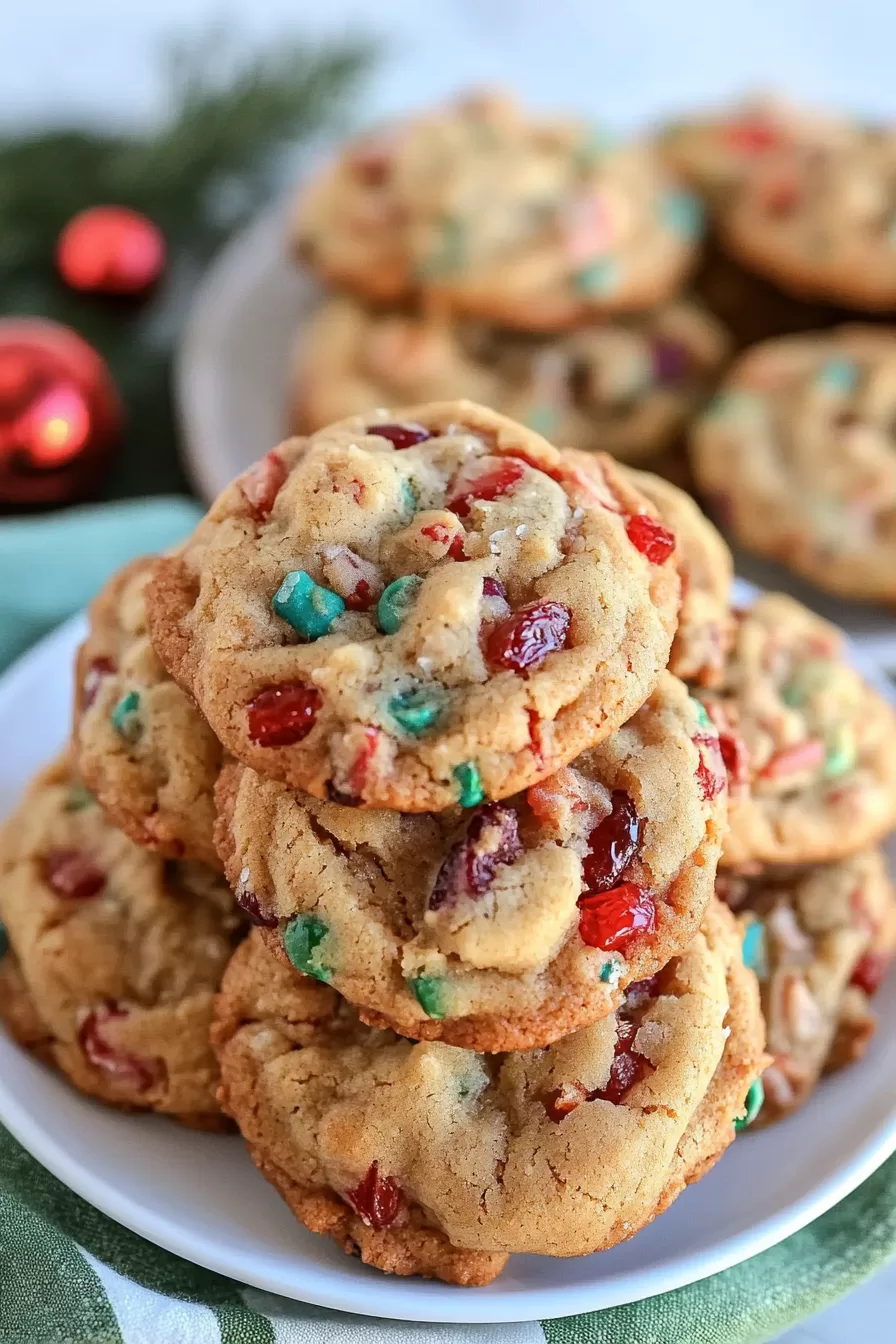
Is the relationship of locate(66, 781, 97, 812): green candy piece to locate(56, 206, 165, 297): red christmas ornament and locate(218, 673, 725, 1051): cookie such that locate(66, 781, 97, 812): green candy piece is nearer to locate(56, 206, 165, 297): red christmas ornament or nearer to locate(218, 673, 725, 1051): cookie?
locate(218, 673, 725, 1051): cookie

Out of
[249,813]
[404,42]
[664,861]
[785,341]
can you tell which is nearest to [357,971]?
[249,813]

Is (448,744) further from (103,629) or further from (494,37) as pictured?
(494,37)

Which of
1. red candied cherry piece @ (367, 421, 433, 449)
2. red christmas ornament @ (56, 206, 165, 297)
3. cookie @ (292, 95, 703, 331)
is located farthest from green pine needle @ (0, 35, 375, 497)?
red candied cherry piece @ (367, 421, 433, 449)

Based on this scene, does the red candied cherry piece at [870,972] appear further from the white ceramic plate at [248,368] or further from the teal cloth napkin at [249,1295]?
the white ceramic plate at [248,368]

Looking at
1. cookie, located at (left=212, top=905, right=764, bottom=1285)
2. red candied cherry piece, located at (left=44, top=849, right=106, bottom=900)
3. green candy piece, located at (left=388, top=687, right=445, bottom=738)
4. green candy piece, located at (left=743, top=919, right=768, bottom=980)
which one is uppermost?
green candy piece, located at (left=388, top=687, right=445, bottom=738)

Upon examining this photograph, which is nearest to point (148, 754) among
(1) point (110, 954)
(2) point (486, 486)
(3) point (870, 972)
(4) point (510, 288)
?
(1) point (110, 954)
